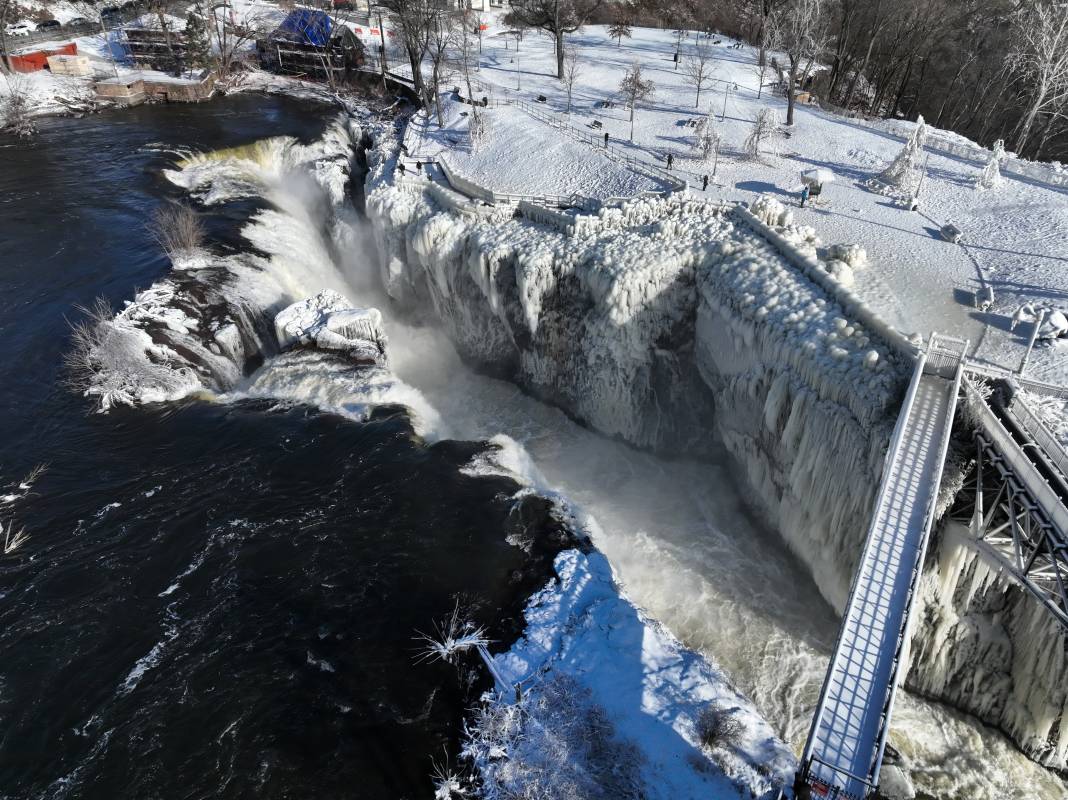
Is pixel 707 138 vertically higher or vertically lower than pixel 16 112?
higher

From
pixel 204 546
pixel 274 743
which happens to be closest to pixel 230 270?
pixel 204 546

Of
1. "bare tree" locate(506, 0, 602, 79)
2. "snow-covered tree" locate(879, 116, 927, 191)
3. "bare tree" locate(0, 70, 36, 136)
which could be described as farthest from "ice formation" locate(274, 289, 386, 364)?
"bare tree" locate(0, 70, 36, 136)

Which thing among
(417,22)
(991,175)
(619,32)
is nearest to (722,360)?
(991,175)

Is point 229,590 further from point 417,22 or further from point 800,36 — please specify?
point 417,22

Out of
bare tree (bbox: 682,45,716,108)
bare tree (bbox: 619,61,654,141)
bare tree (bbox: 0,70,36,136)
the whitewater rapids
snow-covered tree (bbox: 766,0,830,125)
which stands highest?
snow-covered tree (bbox: 766,0,830,125)

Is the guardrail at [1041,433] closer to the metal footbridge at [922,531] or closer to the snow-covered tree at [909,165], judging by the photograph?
the metal footbridge at [922,531]

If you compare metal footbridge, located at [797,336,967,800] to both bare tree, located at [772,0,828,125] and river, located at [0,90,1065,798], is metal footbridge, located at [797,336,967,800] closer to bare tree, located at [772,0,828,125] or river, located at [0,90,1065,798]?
river, located at [0,90,1065,798]

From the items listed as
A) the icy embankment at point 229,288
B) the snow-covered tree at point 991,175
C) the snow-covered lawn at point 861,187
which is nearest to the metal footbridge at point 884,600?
the snow-covered lawn at point 861,187
